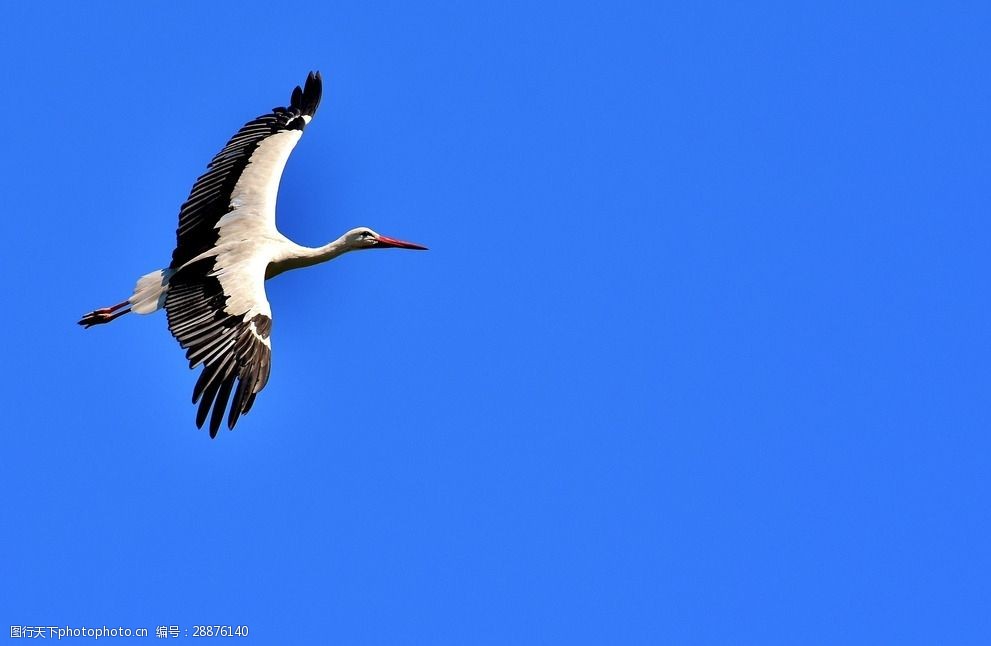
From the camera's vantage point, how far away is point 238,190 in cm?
1517

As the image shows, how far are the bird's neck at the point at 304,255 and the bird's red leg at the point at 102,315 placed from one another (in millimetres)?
1798

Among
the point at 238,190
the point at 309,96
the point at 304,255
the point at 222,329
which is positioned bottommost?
the point at 222,329

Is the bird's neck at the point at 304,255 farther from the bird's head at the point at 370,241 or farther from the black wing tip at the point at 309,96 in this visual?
the black wing tip at the point at 309,96

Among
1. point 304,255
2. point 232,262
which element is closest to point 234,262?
point 232,262

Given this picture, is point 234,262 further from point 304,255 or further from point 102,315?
point 102,315

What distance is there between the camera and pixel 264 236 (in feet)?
48.7

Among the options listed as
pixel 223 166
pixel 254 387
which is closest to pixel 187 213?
pixel 223 166

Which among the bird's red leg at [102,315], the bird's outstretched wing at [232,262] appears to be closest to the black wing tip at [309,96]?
the bird's outstretched wing at [232,262]

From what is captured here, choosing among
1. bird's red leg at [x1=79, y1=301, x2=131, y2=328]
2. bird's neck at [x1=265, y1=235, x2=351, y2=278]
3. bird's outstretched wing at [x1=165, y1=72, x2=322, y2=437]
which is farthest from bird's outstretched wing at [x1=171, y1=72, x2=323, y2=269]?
bird's red leg at [x1=79, y1=301, x2=131, y2=328]

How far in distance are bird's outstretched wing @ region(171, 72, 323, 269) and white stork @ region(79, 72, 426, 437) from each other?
10mm

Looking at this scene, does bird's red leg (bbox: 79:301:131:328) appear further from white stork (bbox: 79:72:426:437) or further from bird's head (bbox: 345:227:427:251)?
bird's head (bbox: 345:227:427:251)

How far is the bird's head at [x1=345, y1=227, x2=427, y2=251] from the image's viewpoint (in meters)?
15.7

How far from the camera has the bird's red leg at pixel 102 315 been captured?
15.8 m

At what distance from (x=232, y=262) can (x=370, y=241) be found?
1.90m
